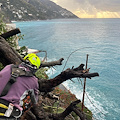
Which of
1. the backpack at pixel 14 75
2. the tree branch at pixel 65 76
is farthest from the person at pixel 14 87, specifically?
the tree branch at pixel 65 76

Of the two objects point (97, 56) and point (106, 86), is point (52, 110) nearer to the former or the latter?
point (106, 86)

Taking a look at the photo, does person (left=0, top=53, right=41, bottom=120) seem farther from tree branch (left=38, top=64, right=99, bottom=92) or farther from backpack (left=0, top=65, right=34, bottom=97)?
tree branch (left=38, top=64, right=99, bottom=92)

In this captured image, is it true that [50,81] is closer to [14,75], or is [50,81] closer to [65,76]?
[65,76]

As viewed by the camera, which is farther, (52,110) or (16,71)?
(52,110)

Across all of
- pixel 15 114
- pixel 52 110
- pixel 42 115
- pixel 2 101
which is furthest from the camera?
pixel 52 110

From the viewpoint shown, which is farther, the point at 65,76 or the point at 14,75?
the point at 65,76

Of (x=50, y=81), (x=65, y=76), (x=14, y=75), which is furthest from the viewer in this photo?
(x=50, y=81)

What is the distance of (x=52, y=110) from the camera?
669cm

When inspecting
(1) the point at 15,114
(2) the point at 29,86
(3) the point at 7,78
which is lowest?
(1) the point at 15,114

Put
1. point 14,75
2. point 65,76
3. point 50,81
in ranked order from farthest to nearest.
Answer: point 50,81
point 65,76
point 14,75

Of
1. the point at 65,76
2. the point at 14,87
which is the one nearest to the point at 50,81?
the point at 65,76

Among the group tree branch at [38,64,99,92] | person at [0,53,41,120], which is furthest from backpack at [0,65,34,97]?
tree branch at [38,64,99,92]

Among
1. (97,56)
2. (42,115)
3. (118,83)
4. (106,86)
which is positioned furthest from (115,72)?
(42,115)

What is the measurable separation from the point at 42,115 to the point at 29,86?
1.70 metres
